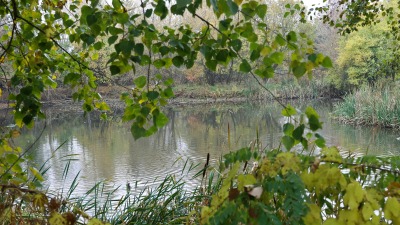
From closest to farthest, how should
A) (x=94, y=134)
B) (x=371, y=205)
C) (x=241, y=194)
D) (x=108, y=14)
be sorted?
(x=371, y=205)
(x=241, y=194)
(x=108, y=14)
(x=94, y=134)

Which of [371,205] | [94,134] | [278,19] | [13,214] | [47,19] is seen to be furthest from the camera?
[278,19]

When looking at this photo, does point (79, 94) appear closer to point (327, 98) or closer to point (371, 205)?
point (371, 205)

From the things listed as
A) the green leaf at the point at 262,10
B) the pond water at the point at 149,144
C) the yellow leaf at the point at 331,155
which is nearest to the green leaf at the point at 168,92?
the green leaf at the point at 262,10

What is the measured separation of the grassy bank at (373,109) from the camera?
43.0 feet

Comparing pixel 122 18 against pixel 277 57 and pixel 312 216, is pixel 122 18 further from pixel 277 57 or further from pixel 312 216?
pixel 312 216

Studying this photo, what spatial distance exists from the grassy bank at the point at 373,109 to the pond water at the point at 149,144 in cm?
37

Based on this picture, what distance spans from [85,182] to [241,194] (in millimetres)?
7787

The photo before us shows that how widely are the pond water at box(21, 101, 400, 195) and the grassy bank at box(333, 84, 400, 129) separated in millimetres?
369

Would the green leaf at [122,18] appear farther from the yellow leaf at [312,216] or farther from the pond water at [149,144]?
the pond water at [149,144]

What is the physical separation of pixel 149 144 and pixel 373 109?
264 inches

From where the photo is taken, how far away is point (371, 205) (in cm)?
80

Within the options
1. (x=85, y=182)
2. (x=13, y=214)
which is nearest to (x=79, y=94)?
(x=13, y=214)

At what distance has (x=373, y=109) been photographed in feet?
45.6

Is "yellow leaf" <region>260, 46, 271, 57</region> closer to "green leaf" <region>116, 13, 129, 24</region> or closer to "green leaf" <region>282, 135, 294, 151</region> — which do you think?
"green leaf" <region>282, 135, 294, 151</region>
